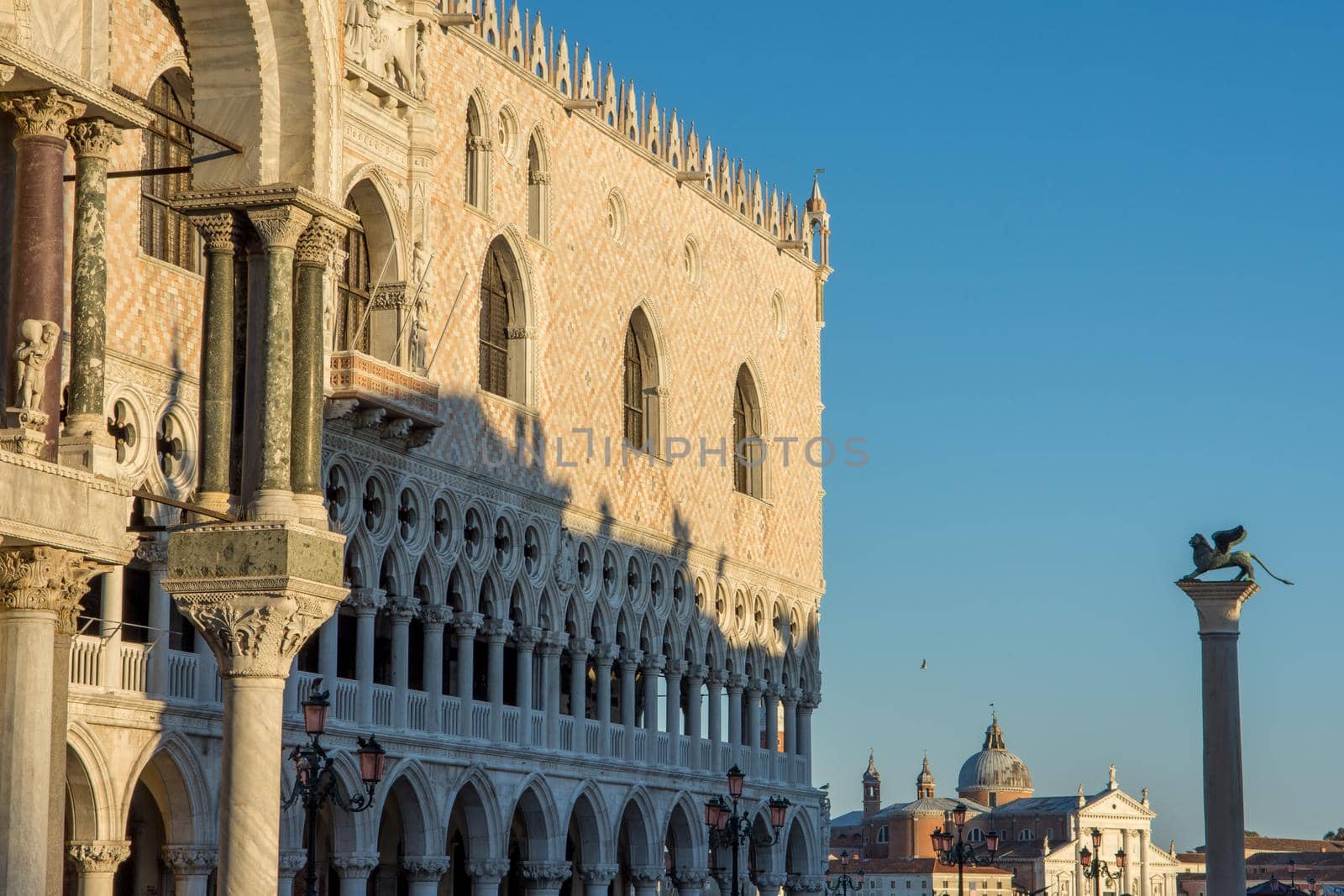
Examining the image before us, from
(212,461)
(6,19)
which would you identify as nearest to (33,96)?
(6,19)

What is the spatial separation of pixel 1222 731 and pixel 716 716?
12.4 metres

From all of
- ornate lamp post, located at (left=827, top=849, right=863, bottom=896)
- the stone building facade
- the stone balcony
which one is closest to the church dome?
ornate lamp post, located at (left=827, top=849, right=863, bottom=896)

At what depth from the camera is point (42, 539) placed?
35.9 feet

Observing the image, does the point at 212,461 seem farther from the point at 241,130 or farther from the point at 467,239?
the point at 467,239

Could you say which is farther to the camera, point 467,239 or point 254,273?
point 467,239

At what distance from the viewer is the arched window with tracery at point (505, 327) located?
89.1 ft

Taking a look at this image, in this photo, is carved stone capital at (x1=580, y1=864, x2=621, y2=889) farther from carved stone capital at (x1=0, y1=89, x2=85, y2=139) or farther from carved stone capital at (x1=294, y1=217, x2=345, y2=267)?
carved stone capital at (x1=0, y1=89, x2=85, y2=139)

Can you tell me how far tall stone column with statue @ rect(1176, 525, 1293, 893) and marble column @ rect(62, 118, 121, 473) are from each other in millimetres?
13157

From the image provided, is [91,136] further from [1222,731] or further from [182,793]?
[1222,731]

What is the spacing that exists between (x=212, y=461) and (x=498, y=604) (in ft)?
43.8

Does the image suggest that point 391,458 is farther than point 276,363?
Yes

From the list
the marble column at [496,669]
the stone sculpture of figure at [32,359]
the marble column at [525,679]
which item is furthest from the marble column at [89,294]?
the marble column at [525,679]

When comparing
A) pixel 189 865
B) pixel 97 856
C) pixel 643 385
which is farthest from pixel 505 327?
pixel 97 856

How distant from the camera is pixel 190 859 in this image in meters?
20.7
